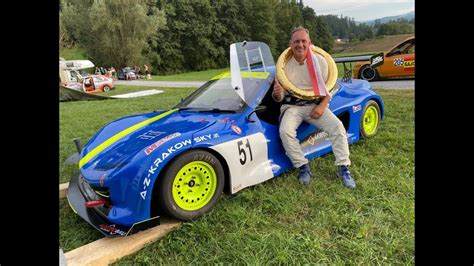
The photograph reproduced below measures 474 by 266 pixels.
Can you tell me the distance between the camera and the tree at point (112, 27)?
29.9m

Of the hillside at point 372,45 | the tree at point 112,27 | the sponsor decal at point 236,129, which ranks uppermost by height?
the tree at point 112,27

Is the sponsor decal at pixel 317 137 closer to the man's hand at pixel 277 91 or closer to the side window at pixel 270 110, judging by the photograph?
the side window at pixel 270 110

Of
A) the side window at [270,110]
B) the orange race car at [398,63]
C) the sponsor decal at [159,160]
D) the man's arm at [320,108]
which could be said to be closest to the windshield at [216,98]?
the side window at [270,110]

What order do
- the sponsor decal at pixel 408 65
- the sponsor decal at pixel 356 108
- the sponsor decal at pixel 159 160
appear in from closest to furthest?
the sponsor decal at pixel 159 160 → the sponsor decal at pixel 356 108 → the sponsor decal at pixel 408 65

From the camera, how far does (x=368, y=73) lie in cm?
1130

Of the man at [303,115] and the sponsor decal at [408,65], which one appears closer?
the man at [303,115]

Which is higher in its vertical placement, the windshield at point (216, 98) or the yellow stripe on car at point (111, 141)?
the windshield at point (216, 98)

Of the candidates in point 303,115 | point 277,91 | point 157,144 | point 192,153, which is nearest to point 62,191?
point 157,144

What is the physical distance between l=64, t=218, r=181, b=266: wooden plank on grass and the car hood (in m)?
0.55

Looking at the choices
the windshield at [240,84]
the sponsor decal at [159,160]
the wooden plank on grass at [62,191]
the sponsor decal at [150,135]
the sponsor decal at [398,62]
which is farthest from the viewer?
the sponsor decal at [398,62]

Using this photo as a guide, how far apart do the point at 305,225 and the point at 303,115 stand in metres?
1.28

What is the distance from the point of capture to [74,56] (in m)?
34.7
